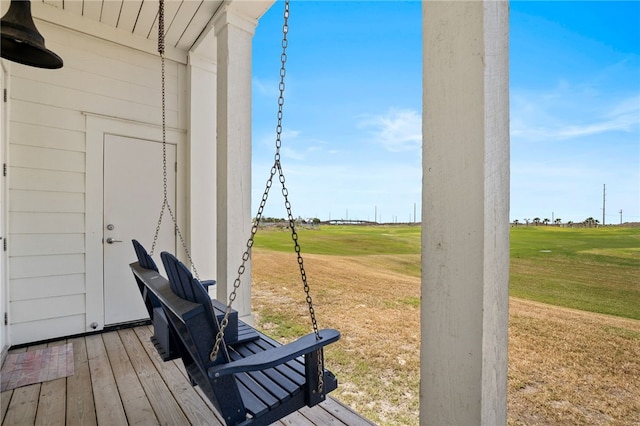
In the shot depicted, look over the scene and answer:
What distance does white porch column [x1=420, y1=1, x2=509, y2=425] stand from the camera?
3.08 ft

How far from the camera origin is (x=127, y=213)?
10.5 feet

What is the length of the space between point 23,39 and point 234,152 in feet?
4.26

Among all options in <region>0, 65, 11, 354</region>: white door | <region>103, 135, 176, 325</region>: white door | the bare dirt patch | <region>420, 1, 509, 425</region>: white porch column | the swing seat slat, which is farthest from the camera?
<region>103, 135, 176, 325</region>: white door

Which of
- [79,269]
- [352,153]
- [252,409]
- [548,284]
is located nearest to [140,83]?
[79,269]

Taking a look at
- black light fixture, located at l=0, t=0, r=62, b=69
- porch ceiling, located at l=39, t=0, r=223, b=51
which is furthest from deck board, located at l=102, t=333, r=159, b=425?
porch ceiling, located at l=39, t=0, r=223, b=51

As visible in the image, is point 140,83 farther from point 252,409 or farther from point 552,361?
point 552,361

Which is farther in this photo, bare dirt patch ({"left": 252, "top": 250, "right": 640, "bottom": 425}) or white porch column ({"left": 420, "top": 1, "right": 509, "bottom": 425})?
bare dirt patch ({"left": 252, "top": 250, "right": 640, "bottom": 425})

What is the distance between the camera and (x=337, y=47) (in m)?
4.18

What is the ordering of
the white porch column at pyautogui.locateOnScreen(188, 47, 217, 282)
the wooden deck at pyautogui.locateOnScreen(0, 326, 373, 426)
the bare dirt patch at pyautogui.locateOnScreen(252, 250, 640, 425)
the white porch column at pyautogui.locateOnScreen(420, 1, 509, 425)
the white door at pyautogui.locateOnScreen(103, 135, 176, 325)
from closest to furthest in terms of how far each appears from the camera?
the white porch column at pyautogui.locateOnScreen(420, 1, 509, 425) < the wooden deck at pyautogui.locateOnScreen(0, 326, 373, 426) < the bare dirt patch at pyautogui.locateOnScreen(252, 250, 640, 425) < the white door at pyautogui.locateOnScreen(103, 135, 176, 325) < the white porch column at pyautogui.locateOnScreen(188, 47, 217, 282)

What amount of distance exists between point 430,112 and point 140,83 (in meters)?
3.35

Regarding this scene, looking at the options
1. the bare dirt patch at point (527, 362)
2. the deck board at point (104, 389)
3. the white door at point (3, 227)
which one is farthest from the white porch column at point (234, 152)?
the white door at point (3, 227)

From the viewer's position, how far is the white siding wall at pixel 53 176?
8.77 ft

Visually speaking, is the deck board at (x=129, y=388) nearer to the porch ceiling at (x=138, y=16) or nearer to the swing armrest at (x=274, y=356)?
the swing armrest at (x=274, y=356)

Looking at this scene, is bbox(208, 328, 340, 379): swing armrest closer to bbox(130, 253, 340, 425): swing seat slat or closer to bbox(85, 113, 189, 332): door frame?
bbox(130, 253, 340, 425): swing seat slat
